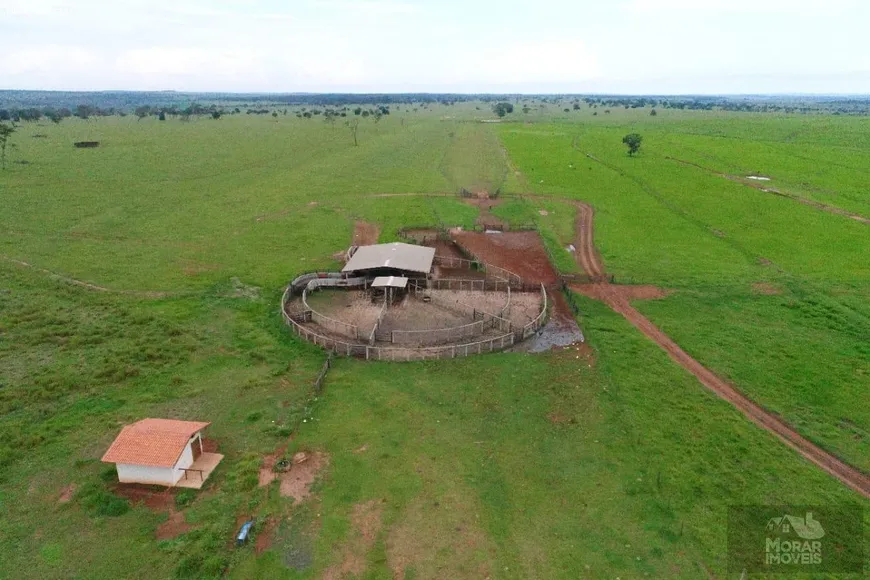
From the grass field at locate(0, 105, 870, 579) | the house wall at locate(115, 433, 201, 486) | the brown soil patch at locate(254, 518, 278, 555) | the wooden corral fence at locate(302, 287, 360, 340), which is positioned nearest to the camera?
the brown soil patch at locate(254, 518, 278, 555)

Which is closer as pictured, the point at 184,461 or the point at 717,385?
the point at 184,461

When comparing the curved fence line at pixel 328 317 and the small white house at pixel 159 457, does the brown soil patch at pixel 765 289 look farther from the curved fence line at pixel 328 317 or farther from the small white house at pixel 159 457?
the small white house at pixel 159 457

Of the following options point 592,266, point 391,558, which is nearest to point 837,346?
point 592,266

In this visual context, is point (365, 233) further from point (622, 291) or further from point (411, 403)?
point (411, 403)

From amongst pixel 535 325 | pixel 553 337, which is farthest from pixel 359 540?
pixel 535 325

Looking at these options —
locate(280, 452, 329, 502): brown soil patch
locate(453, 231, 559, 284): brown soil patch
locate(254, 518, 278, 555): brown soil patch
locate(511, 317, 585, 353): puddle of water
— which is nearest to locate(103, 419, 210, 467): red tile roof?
locate(280, 452, 329, 502): brown soil patch

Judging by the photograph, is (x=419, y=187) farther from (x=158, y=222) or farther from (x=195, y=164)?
(x=195, y=164)

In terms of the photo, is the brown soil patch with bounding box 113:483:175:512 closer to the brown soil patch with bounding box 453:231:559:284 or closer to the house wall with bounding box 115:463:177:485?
the house wall with bounding box 115:463:177:485
